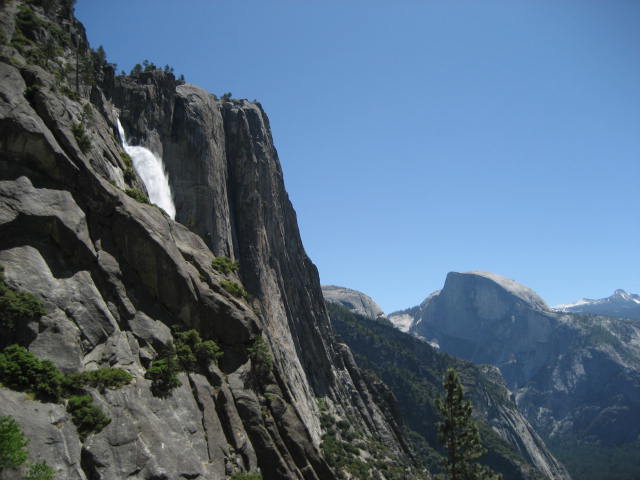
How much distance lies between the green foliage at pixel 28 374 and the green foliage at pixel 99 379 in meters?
0.75

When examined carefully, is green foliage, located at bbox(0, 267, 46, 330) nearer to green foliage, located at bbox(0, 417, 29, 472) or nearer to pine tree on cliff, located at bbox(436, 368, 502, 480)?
green foliage, located at bbox(0, 417, 29, 472)

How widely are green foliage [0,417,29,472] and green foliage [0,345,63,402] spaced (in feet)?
11.4

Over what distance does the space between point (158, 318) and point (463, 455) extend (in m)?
31.9

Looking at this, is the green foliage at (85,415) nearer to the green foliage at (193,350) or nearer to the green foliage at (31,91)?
the green foliage at (193,350)

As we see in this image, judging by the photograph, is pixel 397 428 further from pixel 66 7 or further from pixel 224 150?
pixel 66 7

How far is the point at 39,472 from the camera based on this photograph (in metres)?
20.8

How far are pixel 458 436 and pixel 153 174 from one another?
48753 mm

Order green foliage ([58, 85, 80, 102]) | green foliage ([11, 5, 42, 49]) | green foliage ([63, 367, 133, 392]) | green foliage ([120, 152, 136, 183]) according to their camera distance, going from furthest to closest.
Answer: green foliage ([120, 152, 136, 183])
green foliage ([11, 5, 42, 49])
green foliage ([58, 85, 80, 102])
green foliage ([63, 367, 133, 392])

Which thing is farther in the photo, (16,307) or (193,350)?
(193,350)

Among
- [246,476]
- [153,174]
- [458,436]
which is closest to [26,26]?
[153,174]

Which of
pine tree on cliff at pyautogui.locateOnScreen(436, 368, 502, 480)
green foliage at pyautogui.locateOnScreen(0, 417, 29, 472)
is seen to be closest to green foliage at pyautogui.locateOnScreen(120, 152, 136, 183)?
green foliage at pyautogui.locateOnScreen(0, 417, 29, 472)

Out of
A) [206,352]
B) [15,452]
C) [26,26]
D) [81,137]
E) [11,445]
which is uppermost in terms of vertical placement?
[26,26]

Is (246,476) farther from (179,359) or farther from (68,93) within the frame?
(68,93)

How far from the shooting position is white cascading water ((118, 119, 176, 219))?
62500 mm
